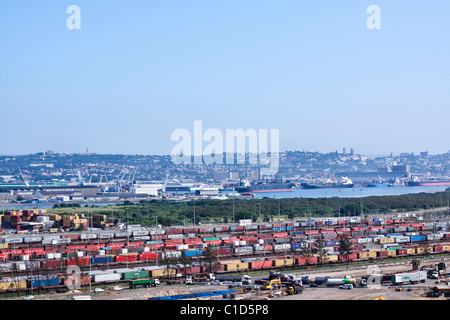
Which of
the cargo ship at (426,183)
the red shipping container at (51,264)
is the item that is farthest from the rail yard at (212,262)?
the cargo ship at (426,183)

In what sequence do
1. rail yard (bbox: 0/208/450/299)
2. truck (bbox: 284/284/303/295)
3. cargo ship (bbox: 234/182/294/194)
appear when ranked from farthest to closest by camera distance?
cargo ship (bbox: 234/182/294/194) → rail yard (bbox: 0/208/450/299) → truck (bbox: 284/284/303/295)

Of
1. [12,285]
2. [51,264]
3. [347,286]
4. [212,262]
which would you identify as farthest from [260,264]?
[12,285]

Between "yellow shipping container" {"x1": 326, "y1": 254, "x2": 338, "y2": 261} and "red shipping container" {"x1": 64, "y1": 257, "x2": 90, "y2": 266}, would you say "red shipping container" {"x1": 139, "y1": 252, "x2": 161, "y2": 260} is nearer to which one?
"red shipping container" {"x1": 64, "y1": 257, "x2": 90, "y2": 266}

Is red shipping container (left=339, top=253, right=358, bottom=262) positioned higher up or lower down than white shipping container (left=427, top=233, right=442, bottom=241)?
higher up

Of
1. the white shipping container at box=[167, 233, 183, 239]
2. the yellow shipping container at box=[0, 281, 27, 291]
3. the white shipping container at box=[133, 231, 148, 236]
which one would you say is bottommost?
the white shipping container at box=[133, 231, 148, 236]

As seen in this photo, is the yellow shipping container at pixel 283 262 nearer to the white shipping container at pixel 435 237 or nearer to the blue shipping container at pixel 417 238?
the blue shipping container at pixel 417 238

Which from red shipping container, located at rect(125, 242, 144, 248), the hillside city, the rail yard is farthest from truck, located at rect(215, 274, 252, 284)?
the hillside city
